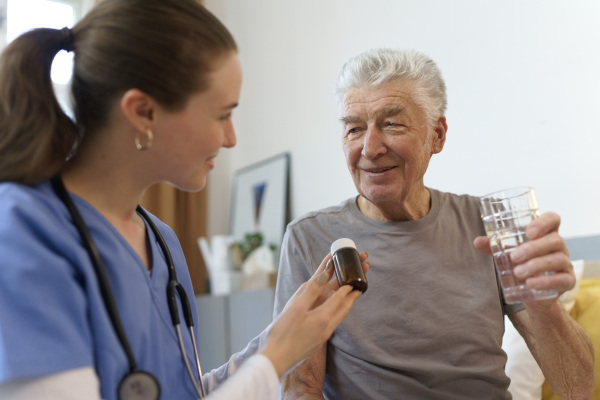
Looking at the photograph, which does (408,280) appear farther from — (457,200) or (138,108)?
(138,108)

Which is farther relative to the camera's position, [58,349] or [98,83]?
[98,83]

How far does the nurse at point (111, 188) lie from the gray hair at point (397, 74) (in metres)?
0.58

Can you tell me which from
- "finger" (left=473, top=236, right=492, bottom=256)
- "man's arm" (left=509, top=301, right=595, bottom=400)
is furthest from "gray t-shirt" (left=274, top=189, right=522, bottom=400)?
"finger" (left=473, top=236, right=492, bottom=256)

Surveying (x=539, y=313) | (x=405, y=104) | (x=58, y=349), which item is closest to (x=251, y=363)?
(x=58, y=349)

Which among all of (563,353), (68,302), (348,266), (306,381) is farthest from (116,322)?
(563,353)

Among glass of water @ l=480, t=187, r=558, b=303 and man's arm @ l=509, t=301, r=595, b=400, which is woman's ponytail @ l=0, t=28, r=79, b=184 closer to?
glass of water @ l=480, t=187, r=558, b=303

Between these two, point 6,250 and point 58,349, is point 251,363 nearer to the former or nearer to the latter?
point 58,349

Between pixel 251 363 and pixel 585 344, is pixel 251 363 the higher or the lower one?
the higher one

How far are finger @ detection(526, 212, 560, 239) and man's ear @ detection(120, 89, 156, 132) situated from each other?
0.72 metres

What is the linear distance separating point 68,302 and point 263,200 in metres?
3.06

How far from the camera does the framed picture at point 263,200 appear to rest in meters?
3.73

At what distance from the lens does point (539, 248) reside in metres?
1.10

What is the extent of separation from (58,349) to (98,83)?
1.36ft

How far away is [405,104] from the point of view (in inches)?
60.2
